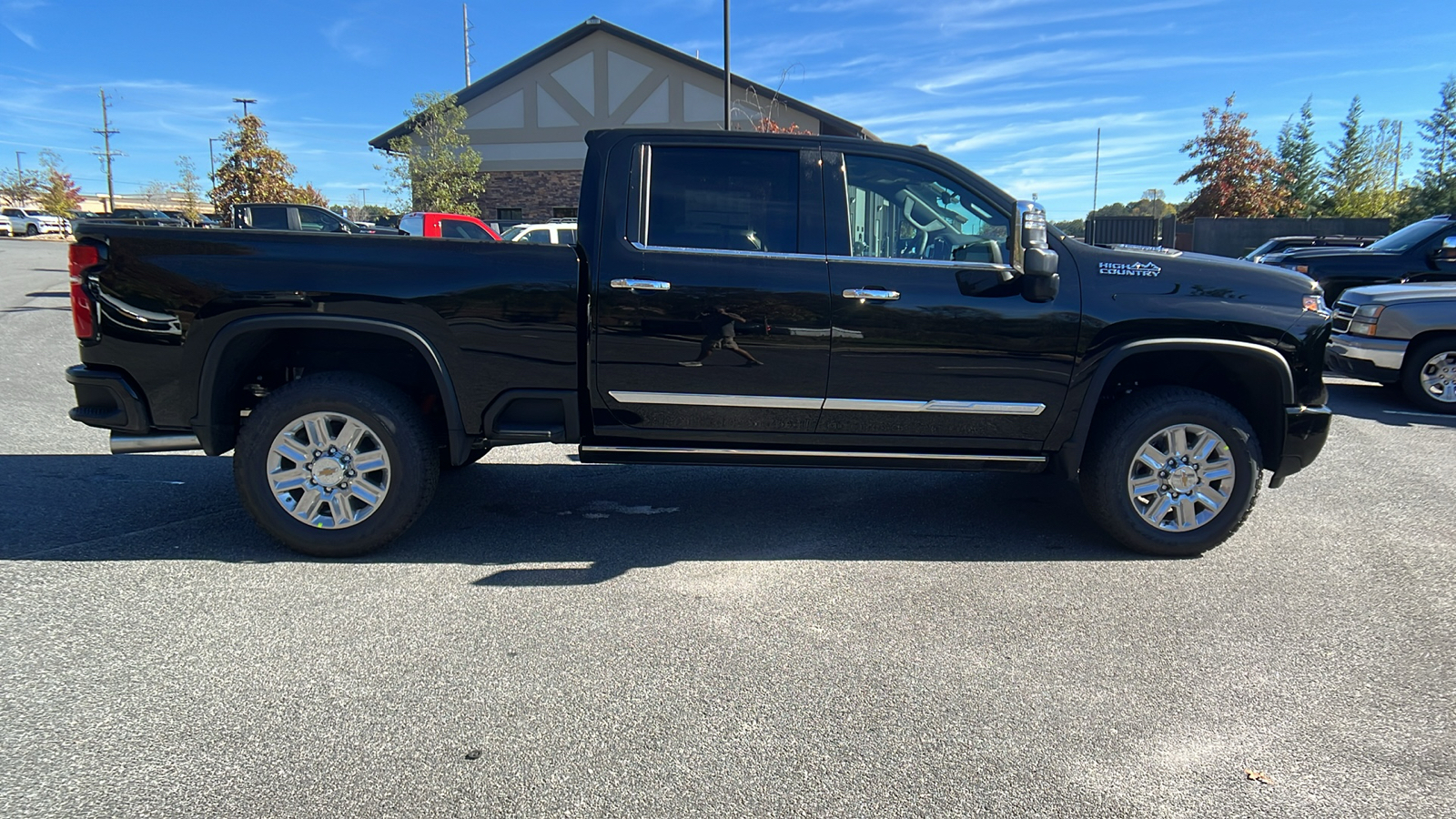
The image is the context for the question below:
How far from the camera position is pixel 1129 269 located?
15.2 ft

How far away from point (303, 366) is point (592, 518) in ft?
5.76

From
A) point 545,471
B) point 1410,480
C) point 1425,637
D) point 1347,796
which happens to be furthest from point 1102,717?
point 1410,480


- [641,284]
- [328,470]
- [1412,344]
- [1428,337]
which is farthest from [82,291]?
[1428,337]

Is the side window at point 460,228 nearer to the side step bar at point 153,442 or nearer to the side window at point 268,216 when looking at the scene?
the side window at point 268,216

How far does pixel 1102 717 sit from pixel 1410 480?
15.4 ft

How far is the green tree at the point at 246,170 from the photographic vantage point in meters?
20.2

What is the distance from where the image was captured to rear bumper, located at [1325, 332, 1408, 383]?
29.8 ft

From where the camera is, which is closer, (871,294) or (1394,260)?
(871,294)

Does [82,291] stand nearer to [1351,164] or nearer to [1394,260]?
[1394,260]

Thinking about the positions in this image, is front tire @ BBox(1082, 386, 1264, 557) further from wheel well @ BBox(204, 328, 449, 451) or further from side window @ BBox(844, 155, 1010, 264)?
wheel well @ BBox(204, 328, 449, 451)

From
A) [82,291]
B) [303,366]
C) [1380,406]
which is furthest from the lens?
[1380,406]

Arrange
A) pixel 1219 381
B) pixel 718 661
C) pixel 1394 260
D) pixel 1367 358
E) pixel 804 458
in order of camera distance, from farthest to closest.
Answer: pixel 1394 260 < pixel 1367 358 < pixel 1219 381 < pixel 804 458 < pixel 718 661

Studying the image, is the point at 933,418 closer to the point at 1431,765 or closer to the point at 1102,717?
the point at 1102,717

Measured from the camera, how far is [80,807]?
2570 mm
